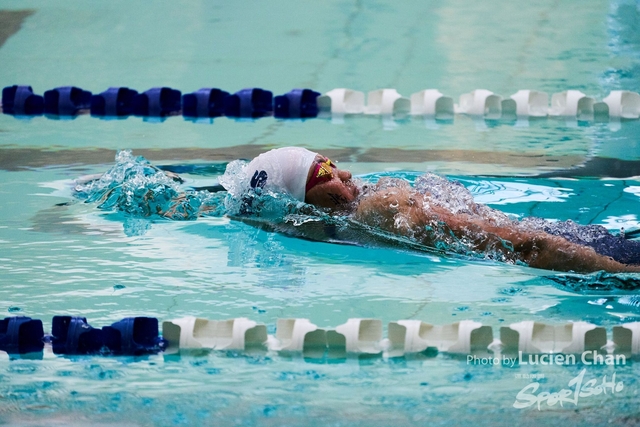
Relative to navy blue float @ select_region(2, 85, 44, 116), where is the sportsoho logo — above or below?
below

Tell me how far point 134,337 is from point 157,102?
358cm

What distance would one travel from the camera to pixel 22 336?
3.13 meters

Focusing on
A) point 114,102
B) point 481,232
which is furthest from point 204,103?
point 481,232

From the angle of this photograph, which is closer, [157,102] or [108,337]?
[108,337]

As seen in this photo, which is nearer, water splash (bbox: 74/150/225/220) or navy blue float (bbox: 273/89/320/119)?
water splash (bbox: 74/150/225/220)

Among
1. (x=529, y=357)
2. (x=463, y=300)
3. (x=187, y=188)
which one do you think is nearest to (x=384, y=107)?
(x=187, y=188)

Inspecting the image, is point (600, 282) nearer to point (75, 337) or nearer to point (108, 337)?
point (108, 337)

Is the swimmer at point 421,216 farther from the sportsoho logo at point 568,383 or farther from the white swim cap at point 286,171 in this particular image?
the sportsoho logo at point 568,383

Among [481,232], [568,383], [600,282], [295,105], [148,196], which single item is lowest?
[568,383]

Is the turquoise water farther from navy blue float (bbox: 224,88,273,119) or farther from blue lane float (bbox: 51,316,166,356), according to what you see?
navy blue float (bbox: 224,88,273,119)

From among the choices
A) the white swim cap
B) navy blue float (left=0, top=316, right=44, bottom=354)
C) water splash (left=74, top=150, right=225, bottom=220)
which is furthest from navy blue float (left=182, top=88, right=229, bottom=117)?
navy blue float (left=0, top=316, right=44, bottom=354)

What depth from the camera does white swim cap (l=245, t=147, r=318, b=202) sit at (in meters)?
4.11

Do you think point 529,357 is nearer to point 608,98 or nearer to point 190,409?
point 190,409

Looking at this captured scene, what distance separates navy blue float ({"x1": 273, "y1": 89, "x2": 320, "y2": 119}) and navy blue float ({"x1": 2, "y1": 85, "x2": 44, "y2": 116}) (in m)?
1.65
